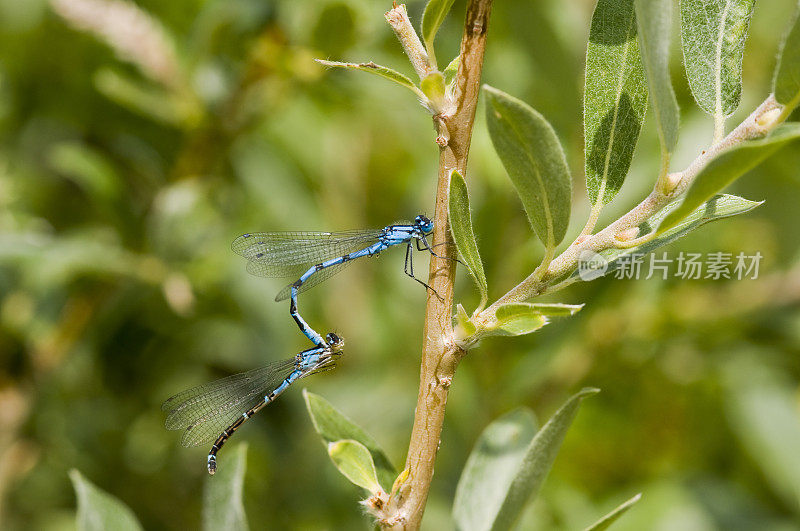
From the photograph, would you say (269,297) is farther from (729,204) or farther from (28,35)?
(729,204)

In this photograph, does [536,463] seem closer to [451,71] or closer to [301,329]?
[451,71]

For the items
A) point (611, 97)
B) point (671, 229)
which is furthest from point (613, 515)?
point (611, 97)

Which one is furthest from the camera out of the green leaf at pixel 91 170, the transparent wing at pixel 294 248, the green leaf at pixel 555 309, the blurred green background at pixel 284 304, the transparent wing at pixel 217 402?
the transparent wing at pixel 294 248

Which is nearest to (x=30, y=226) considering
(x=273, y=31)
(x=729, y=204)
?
(x=273, y=31)

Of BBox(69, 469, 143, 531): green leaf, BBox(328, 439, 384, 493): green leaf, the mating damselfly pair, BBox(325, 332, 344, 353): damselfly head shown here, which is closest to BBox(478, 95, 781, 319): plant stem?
BBox(328, 439, 384, 493): green leaf

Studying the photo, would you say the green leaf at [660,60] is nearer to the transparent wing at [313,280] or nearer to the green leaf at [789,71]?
the green leaf at [789,71]

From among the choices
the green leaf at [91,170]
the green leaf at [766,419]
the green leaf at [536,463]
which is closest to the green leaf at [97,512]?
the green leaf at [536,463]
